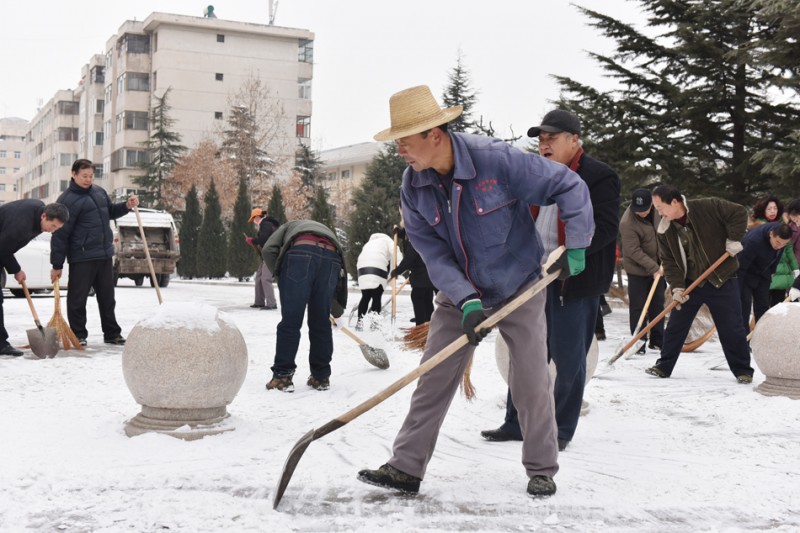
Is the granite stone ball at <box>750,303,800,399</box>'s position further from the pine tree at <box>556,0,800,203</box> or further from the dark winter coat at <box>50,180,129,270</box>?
→ the pine tree at <box>556,0,800,203</box>

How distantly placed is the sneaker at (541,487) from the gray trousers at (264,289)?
11.9 meters

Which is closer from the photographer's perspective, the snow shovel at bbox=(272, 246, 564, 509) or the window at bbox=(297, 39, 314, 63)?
the snow shovel at bbox=(272, 246, 564, 509)

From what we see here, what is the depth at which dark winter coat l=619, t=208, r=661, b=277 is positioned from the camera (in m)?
10.5

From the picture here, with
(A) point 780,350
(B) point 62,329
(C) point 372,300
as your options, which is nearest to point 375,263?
(C) point 372,300

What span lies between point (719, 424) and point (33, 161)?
97.3 meters

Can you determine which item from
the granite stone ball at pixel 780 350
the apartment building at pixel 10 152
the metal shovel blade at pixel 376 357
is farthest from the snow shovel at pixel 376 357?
the apartment building at pixel 10 152

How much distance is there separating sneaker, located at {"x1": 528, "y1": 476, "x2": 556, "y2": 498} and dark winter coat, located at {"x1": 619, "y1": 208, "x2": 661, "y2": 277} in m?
6.69

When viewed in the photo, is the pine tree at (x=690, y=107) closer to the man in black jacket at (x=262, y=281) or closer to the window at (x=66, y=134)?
the man in black jacket at (x=262, y=281)

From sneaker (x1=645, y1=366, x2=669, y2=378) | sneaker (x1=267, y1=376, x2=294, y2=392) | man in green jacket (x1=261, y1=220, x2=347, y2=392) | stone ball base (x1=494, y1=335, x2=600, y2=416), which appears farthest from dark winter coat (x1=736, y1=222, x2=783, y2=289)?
sneaker (x1=267, y1=376, x2=294, y2=392)

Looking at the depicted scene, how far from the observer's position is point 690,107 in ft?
63.0

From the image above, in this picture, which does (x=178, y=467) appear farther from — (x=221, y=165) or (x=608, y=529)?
(x=221, y=165)

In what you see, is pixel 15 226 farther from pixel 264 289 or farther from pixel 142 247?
pixel 142 247

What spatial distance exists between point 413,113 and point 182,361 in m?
2.43

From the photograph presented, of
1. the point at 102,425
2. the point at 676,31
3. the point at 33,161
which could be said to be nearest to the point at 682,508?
the point at 102,425
